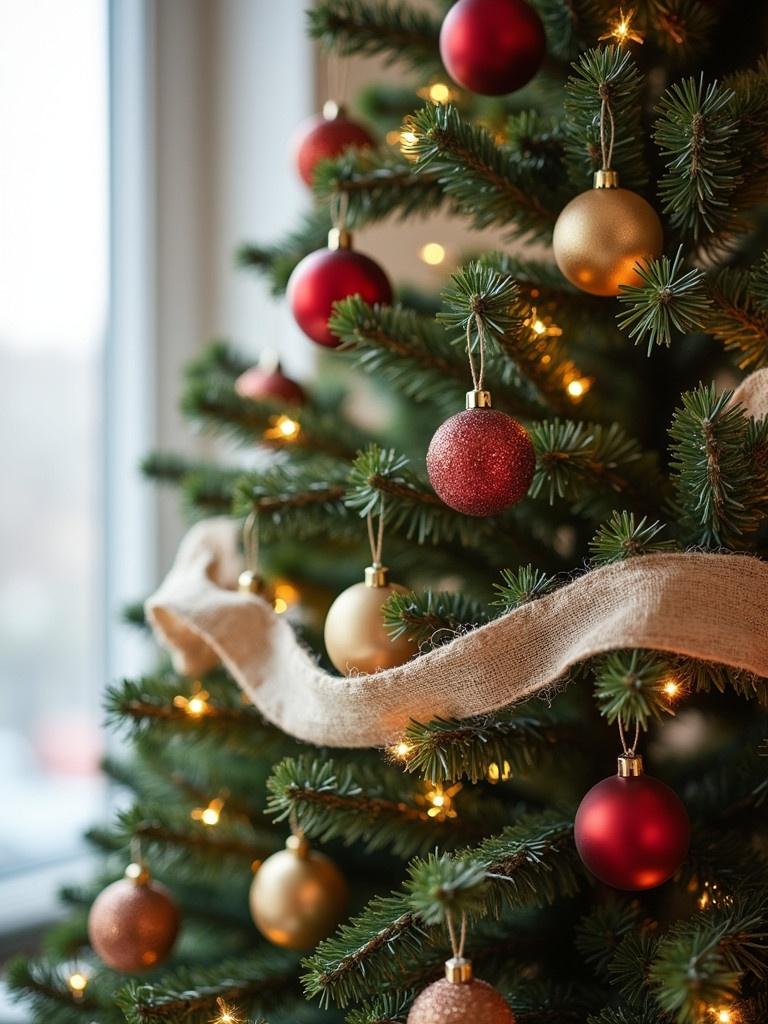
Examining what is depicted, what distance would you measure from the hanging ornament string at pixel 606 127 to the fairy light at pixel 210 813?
1.54 ft

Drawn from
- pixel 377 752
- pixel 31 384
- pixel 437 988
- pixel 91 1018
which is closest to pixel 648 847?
pixel 437 988

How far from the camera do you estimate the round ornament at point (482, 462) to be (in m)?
0.44

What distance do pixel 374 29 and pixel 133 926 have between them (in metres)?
0.60

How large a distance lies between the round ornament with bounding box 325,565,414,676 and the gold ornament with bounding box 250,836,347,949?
0.46 feet

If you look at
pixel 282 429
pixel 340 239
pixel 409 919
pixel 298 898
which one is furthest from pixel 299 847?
pixel 340 239

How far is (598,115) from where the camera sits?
48 centimetres

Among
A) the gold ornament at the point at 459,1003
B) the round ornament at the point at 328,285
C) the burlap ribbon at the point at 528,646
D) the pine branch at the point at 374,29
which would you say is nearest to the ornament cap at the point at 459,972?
the gold ornament at the point at 459,1003

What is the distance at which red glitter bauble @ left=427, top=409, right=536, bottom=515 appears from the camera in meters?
0.44

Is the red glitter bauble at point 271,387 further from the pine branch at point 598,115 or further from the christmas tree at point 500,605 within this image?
the pine branch at point 598,115

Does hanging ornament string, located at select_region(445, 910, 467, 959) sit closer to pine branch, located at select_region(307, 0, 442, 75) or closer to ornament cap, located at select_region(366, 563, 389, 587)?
ornament cap, located at select_region(366, 563, 389, 587)

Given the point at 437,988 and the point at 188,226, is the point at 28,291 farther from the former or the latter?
the point at 437,988

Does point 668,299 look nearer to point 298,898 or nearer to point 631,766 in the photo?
point 631,766

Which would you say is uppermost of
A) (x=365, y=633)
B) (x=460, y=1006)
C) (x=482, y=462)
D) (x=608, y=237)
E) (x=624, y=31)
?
(x=624, y=31)

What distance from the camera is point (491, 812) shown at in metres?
0.57
